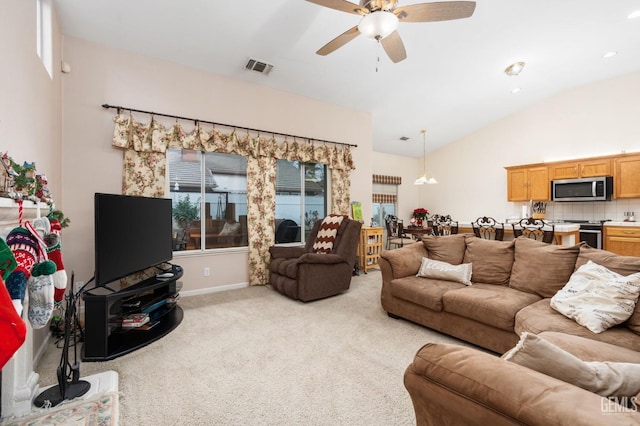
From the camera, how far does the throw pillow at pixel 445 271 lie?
300cm

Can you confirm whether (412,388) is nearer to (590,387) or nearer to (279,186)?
(590,387)

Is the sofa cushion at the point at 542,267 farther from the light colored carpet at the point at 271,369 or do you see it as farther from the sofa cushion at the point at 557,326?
the light colored carpet at the point at 271,369

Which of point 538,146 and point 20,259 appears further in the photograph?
point 538,146

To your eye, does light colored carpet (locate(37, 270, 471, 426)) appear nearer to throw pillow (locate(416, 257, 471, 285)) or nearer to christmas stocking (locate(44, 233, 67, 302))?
throw pillow (locate(416, 257, 471, 285))

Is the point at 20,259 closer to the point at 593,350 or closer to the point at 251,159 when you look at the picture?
the point at 593,350

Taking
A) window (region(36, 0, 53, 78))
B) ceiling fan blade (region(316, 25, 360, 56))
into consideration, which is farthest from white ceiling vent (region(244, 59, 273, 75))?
window (region(36, 0, 53, 78))

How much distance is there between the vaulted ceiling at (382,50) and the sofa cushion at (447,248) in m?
2.23

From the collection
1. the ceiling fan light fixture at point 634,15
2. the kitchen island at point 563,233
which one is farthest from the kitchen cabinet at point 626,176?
the ceiling fan light fixture at point 634,15

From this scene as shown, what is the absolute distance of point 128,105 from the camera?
11.9ft

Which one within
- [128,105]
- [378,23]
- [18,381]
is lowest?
[18,381]

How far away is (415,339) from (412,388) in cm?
189

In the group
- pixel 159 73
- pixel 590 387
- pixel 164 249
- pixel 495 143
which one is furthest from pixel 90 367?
pixel 495 143

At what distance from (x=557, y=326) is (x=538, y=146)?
5.87 m

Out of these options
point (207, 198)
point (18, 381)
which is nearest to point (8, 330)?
point (18, 381)
